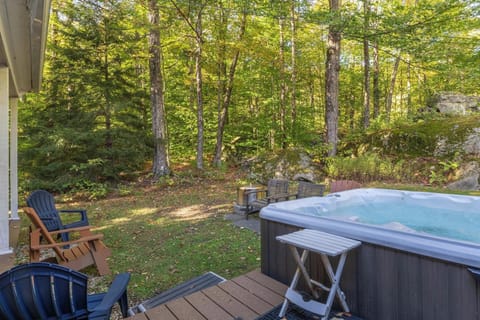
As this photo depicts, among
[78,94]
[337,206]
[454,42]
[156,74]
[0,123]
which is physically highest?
[454,42]

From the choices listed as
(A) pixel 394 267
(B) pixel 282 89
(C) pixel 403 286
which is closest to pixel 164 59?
(B) pixel 282 89

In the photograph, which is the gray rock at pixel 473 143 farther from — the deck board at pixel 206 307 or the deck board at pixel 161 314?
the deck board at pixel 161 314

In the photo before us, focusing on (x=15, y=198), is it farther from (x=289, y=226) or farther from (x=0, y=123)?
(x=289, y=226)

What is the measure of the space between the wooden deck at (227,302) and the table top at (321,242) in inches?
23.3

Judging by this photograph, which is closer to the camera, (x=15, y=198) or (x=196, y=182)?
(x=15, y=198)

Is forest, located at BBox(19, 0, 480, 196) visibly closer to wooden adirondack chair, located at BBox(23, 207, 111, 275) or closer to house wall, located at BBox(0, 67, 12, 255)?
house wall, located at BBox(0, 67, 12, 255)

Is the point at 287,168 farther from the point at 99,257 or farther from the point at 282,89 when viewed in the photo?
the point at 99,257

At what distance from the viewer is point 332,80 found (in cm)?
884

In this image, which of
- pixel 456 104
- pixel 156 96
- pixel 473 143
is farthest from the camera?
pixel 456 104

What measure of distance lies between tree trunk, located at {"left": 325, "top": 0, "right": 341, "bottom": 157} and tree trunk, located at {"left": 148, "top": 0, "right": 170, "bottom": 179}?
5.20 meters

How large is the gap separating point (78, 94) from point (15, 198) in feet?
14.5

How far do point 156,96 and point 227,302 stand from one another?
785 cm

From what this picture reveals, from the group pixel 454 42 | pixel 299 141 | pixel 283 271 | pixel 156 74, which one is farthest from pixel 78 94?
pixel 454 42

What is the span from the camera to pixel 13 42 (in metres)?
3.44
